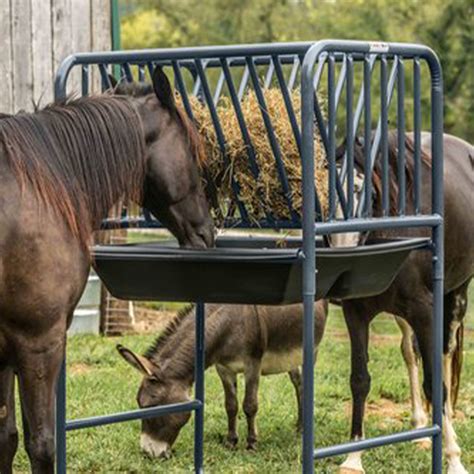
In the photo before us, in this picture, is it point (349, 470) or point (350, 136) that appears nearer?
point (350, 136)

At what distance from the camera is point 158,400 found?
23.9 feet

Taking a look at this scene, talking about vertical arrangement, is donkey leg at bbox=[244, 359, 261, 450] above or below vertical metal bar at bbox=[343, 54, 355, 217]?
below

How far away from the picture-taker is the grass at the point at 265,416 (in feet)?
22.7

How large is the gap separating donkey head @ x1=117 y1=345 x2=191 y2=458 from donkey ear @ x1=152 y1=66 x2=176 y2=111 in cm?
202

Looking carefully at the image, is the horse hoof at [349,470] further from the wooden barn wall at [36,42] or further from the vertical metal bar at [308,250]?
the wooden barn wall at [36,42]

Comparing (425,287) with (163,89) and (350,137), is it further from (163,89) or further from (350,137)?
(163,89)

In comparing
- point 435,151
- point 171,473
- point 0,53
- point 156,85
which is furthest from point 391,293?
point 0,53

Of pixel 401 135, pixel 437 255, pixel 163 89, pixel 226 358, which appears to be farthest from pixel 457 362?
pixel 163 89

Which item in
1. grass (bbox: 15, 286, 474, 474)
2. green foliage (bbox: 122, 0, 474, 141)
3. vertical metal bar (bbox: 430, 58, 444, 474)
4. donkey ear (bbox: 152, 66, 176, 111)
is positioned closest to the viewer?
donkey ear (bbox: 152, 66, 176, 111)

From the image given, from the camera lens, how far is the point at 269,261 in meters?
5.16

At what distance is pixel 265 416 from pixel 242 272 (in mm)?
3009

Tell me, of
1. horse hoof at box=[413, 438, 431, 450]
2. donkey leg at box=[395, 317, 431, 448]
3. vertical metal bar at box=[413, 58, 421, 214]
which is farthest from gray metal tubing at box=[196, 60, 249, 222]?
donkey leg at box=[395, 317, 431, 448]

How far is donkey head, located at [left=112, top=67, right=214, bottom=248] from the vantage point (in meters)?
5.21

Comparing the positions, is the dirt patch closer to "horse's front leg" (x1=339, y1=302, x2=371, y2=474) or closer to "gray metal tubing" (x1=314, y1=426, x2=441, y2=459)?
"horse's front leg" (x1=339, y1=302, x2=371, y2=474)
